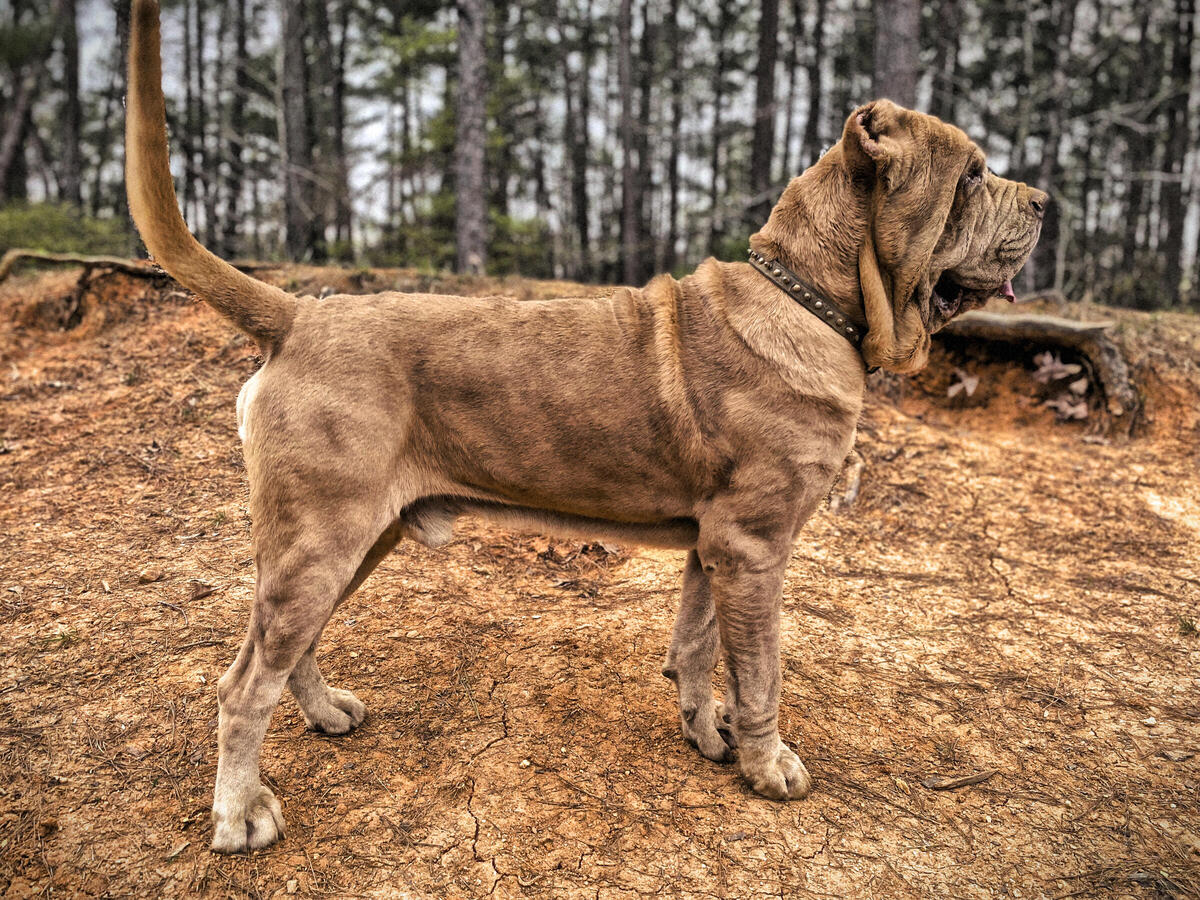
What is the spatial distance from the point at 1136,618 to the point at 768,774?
118 inches

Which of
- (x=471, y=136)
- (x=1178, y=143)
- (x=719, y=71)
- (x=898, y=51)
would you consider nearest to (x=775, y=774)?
(x=898, y=51)

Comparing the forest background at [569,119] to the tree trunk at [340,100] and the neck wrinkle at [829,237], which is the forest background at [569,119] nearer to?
the tree trunk at [340,100]

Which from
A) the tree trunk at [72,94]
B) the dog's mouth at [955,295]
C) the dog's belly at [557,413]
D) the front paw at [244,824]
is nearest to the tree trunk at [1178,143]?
the dog's mouth at [955,295]

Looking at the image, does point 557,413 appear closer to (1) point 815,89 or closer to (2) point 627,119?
(2) point 627,119

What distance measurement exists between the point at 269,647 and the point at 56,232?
1479cm

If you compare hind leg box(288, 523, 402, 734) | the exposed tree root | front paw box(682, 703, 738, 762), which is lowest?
front paw box(682, 703, 738, 762)

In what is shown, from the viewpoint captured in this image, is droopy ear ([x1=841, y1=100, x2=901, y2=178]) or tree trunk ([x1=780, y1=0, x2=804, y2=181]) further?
tree trunk ([x1=780, y1=0, x2=804, y2=181])

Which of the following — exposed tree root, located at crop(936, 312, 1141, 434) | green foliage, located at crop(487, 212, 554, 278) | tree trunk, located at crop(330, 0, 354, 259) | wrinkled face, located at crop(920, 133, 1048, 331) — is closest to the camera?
wrinkled face, located at crop(920, 133, 1048, 331)

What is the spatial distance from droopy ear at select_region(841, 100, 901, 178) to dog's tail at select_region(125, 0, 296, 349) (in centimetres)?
222

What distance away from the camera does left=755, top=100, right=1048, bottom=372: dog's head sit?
10.0 ft

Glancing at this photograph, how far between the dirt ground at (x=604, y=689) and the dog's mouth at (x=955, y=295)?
6.39 ft

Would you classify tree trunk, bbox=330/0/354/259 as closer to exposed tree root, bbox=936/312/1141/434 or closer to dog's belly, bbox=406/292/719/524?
exposed tree root, bbox=936/312/1141/434

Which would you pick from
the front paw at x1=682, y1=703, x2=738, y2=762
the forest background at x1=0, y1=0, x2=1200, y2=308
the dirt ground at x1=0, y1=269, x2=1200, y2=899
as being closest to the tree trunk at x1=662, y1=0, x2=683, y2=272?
the forest background at x1=0, y1=0, x2=1200, y2=308

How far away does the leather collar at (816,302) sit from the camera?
313cm
